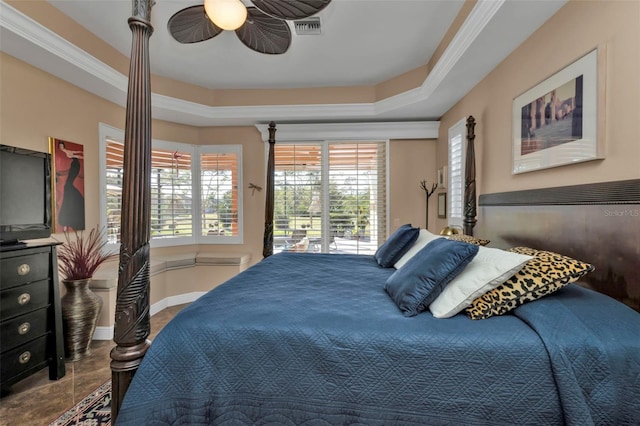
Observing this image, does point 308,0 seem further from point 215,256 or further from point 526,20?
point 215,256

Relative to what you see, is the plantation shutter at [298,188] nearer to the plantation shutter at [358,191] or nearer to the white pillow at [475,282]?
the plantation shutter at [358,191]

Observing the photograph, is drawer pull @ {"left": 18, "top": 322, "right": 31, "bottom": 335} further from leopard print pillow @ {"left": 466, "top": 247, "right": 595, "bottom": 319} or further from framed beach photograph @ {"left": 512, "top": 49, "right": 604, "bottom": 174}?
framed beach photograph @ {"left": 512, "top": 49, "right": 604, "bottom": 174}

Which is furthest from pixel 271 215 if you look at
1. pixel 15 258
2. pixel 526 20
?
pixel 526 20

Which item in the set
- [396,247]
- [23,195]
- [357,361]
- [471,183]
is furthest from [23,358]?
[471,183]

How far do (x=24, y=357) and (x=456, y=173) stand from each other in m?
3.98

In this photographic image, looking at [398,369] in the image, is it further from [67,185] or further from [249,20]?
[67,185]

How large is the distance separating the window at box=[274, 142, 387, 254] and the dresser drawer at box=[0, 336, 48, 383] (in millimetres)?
2591

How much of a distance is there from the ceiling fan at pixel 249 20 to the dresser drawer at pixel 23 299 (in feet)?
6.61

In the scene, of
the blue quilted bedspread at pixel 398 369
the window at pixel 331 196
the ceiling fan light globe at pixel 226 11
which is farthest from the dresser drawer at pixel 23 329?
the window at pixel 331 196

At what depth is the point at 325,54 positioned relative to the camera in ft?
10.2

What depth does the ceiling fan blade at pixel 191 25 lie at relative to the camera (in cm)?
197

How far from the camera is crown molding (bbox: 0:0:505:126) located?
6.64ft

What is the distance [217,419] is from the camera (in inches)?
44.9

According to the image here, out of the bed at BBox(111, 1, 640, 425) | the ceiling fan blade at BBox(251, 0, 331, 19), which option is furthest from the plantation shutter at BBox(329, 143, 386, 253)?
the bed at BBox(111, 1, 640, 425)
